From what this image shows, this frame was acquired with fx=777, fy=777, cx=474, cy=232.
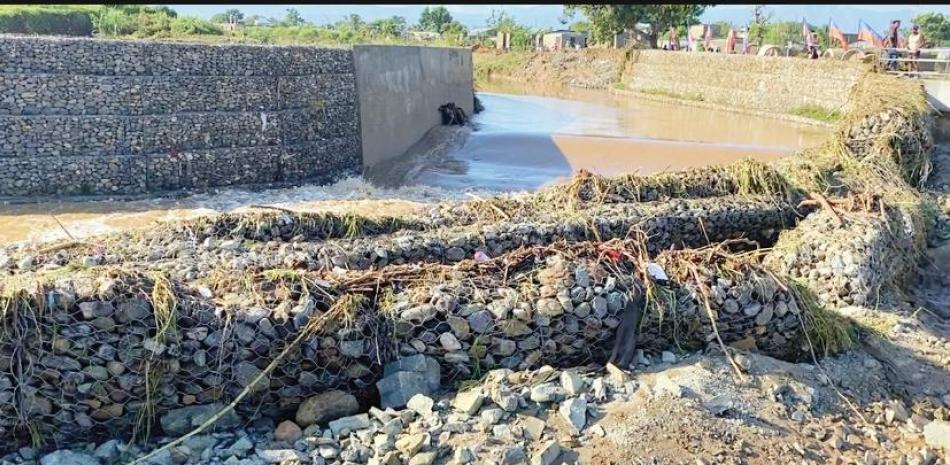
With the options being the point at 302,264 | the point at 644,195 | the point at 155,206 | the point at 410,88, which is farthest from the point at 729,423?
the point at 410,88

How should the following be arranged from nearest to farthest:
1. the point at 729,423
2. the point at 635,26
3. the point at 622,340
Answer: the point at 729,423, the point at 622,340, the point at 635,26

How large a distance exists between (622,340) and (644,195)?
549cm

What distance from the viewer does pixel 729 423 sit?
5.47 m

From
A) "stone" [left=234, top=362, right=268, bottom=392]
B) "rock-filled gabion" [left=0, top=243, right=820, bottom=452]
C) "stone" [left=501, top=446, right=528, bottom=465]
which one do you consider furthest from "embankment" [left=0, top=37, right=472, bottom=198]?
"stone" [left=501, top=446, right=528, bottom=465]

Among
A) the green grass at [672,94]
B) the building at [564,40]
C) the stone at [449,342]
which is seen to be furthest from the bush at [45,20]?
the building at [564,40]

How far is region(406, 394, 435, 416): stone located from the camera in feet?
17.5

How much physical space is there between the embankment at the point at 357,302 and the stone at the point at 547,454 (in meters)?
1.09

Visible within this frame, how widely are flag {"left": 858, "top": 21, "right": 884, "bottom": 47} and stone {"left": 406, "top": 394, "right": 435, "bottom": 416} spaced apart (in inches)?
1042

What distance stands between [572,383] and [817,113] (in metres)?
26.6

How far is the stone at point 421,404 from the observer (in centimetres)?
534

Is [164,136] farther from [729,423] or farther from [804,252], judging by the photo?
[729,423]

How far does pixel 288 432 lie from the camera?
521 centimetres

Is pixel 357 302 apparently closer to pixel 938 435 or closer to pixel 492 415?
pixel 492 415

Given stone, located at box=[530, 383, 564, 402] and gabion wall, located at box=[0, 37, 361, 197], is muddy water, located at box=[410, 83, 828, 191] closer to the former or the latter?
gabion wall, located at box=[0, 37, 361, 197]
